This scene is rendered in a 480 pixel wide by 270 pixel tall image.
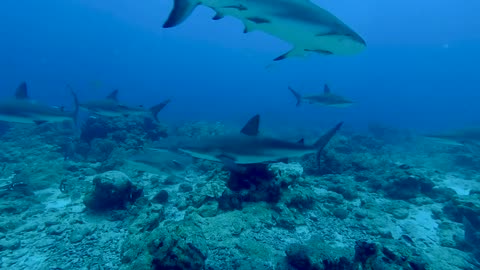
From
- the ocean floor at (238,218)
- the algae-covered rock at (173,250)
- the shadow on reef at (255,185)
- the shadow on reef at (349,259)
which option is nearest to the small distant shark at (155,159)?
the ocean floor at (238,218)

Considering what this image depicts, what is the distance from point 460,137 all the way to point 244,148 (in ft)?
27.2

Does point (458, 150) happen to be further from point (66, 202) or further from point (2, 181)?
point (2, 181)

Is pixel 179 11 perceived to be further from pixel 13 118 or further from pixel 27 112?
pixel 13 118

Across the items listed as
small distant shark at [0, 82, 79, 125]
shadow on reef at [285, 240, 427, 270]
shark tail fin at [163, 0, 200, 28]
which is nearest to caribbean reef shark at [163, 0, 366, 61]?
shark tail fin at [163, 0, 200, 28]

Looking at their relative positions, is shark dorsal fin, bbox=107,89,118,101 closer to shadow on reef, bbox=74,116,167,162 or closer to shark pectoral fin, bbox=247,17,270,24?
shadow on reef, bbox=74,116,167,162

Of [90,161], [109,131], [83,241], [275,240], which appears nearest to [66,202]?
[83,241]

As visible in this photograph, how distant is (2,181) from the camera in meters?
10.5

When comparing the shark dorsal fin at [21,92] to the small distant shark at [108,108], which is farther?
the small distant shark at [108,108]

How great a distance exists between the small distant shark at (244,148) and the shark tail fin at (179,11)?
2.92 m

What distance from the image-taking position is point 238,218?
6766 mm

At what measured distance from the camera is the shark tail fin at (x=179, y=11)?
3.65 m

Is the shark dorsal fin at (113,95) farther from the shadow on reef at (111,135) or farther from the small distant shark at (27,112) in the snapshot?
the small distant shark at (27,112)

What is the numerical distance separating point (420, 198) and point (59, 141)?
16.8m

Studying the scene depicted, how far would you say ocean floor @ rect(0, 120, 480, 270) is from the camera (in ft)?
17.7
